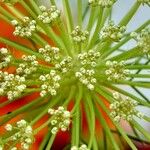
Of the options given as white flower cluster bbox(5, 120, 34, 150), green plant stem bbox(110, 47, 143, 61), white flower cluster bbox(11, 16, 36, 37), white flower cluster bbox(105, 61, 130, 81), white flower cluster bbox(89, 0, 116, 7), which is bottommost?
white flower cluster bbox(5, 120, 34, 150)

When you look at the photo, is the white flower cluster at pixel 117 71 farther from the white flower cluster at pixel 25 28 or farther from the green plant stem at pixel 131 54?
the white flower cluster at pixel 25 28

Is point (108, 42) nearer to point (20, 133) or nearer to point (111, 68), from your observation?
point (111, 68)

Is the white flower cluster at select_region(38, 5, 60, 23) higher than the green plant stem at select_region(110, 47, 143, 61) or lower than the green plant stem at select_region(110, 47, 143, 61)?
higher

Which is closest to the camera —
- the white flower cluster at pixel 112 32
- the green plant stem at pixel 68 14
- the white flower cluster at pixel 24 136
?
the white flower cluster at pixel 24 136

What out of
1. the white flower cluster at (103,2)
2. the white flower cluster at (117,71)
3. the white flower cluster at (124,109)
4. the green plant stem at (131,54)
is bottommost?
the white flower cluster at (124,109)

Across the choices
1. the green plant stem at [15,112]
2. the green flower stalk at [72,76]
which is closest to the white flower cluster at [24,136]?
the green flower stalk at [72,76]

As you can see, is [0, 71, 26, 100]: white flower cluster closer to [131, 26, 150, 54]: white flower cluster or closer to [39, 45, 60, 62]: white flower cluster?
[39, 45, 60, 62]: white flower cluster

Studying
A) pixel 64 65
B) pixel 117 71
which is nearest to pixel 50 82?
pixel 64 65

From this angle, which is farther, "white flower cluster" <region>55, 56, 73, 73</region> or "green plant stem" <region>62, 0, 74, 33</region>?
"green plant stem" <region>62, 0, 74, 33</region>

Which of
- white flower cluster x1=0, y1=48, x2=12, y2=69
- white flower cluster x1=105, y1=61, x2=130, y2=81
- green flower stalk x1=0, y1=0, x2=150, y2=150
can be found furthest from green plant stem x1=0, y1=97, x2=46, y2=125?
white flower cluster x1=105, y1=61, x2=130, y2=81
